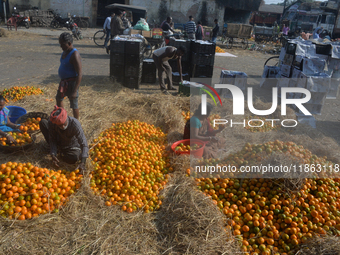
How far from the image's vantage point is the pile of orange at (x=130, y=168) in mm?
4398

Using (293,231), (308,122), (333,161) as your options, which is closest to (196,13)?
(308,122)

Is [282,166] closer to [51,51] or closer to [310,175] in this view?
[310,175]

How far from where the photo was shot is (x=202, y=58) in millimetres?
10773

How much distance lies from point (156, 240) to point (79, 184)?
65.1 inches

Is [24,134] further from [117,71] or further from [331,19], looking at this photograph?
[331,19]

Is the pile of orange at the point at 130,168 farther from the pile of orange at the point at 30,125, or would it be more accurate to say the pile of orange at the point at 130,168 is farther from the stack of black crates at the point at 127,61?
the stack of black crates at the point at 127,61

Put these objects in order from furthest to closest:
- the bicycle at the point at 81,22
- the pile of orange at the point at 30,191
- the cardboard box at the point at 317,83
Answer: the bicycle at the point at 81,22 → the cardboard box at the point at 317,83 → the pile of orange at the point at 30,191

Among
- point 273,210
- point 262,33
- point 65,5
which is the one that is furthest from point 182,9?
point 273,210

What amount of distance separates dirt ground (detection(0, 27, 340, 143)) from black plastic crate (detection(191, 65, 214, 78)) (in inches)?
47.2

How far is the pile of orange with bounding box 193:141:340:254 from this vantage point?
3877 mm

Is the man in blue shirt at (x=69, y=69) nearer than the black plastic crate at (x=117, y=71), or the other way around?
the man in blue shirt at (x=69, y=69)

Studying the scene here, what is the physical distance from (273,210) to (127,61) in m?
7.75

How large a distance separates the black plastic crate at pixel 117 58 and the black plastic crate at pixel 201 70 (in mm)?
2934

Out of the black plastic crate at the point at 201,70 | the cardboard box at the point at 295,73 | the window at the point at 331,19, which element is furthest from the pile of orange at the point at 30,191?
the window at the point at 331,19
